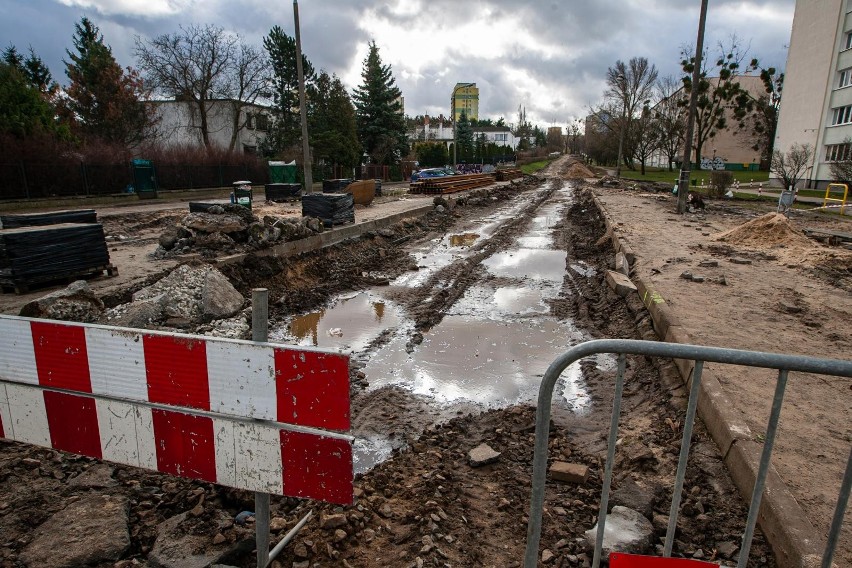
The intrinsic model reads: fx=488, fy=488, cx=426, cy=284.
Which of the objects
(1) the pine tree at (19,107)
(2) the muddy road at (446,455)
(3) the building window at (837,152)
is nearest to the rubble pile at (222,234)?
(2) the muddy road at (446,455)

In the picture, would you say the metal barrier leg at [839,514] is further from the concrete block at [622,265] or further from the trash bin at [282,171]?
the trash bin at [282,171]

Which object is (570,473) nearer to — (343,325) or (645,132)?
(343,325)

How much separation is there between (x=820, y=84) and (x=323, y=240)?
40559 millimetres

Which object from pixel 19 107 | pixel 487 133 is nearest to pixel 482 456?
pixel 19 107

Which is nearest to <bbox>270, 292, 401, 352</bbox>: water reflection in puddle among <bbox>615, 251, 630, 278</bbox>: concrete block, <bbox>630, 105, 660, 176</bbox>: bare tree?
<bbox>615, 251, 630, 278</bbox>: concrete block

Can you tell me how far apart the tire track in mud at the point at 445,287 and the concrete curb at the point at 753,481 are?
3.75m

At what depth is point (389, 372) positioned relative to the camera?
5.90 metres

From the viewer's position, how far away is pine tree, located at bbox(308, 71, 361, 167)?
3906 centimetres

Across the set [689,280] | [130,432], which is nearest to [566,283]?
[689,280]

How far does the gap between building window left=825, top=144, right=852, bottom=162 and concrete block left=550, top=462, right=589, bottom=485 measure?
37.5 meters

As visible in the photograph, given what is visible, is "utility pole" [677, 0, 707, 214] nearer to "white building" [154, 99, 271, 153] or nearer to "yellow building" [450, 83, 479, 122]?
"white building" [154, 99, 271, 153]

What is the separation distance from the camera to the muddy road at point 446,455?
290 centimetres

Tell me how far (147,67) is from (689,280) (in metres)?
38.2

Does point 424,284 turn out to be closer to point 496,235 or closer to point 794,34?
point 496,235
